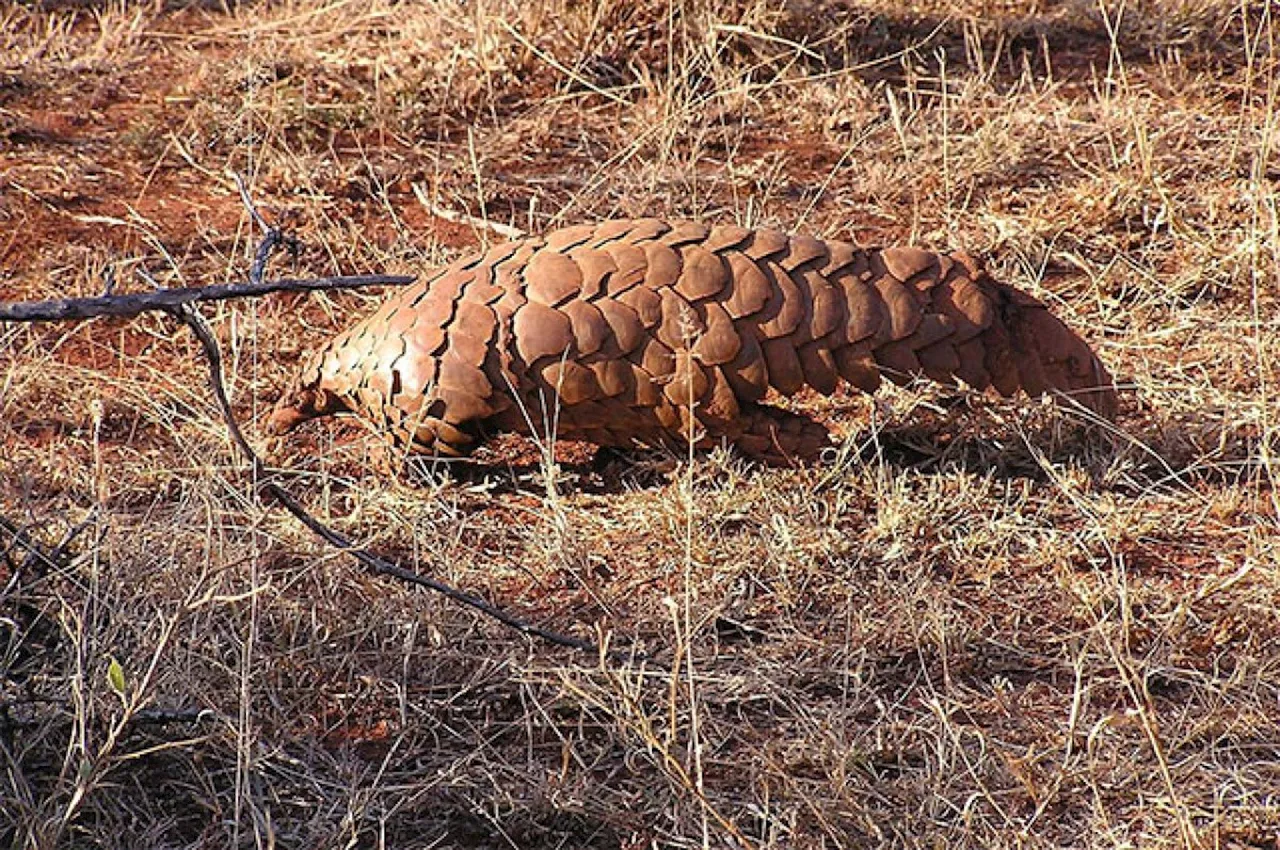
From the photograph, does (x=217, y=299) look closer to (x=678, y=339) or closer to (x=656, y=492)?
(x=678, y=339)

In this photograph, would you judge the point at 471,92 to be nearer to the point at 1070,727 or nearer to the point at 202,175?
the point at 202,175

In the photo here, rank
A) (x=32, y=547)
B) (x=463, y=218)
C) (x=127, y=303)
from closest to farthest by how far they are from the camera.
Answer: (x=127, y=303) → (x=32, y=547) → (x=463, y=218)

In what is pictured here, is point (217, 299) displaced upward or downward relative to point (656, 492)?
upward

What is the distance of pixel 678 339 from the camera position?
3.37 metres

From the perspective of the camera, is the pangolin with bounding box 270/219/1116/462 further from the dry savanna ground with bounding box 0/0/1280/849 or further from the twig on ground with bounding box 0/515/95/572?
the twig on ground with bounding box 0/515/95/572

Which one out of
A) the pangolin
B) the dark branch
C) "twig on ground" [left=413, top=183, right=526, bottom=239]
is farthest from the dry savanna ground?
the dark branch

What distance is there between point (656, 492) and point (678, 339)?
1.13 ft

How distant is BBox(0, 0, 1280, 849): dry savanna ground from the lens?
259 cm

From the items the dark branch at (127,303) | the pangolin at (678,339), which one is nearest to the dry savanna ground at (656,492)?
the pangolin at (678,339)

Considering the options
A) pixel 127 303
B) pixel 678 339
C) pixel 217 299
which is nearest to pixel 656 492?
pixel 678 339

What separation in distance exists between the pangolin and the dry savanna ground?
124 millimetres

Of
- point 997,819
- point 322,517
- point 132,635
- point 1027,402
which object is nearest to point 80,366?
point 322,517

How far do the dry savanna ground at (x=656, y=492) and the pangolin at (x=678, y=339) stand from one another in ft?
0.41

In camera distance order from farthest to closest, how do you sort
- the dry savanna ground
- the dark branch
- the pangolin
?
the pangolin < the dry savanna ground < the dark branch
